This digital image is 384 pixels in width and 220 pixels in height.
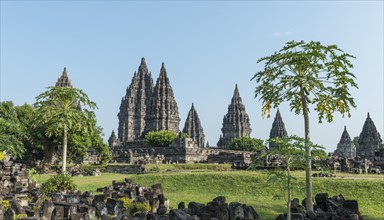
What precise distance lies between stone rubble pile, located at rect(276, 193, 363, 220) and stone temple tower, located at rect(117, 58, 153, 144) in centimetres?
8973

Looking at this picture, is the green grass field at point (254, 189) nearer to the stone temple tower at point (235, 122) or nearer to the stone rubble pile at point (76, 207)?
the stone rubble pile at point (76, 207)

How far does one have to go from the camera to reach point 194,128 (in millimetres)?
100562

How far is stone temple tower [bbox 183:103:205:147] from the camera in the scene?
326 feet

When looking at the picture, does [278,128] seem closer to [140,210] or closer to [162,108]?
[162,108]

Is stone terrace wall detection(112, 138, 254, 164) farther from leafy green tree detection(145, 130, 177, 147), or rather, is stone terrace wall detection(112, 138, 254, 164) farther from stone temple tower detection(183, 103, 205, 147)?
stone temple tower detection(183, 103, 205, 147)

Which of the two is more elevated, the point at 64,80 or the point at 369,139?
the point at 64,80

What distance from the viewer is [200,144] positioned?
324 ft

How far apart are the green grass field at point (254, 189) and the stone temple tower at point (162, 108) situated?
56226mm

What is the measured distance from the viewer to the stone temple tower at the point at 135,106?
102 meters

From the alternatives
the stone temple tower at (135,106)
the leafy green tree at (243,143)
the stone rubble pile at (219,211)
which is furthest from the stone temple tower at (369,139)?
the stone temple tower at (135,106)

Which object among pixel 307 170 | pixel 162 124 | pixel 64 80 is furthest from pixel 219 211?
pixel 162 124

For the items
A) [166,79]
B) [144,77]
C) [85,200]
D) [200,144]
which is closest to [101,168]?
[85,200]

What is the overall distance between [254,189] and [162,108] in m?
62.5

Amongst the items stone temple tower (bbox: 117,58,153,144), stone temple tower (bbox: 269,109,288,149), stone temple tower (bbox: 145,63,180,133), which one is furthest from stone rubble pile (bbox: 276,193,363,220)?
stone temple tower (bbox: 117,58,153,144)
